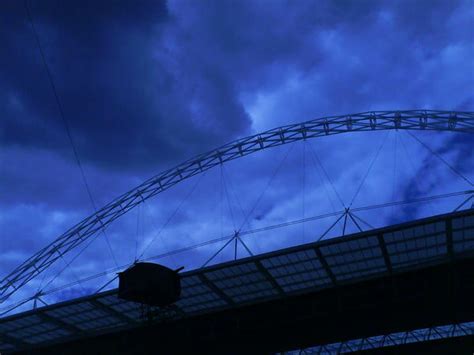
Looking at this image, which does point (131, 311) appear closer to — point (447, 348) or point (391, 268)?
point (391, 268)

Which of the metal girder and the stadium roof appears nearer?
the stadium roof

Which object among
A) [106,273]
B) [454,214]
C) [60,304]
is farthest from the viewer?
[106,273]

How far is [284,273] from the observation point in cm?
3400

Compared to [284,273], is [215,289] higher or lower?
lower

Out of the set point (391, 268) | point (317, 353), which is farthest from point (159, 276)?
point (317, 353)

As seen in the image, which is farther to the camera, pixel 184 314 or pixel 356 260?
pixel 184 314

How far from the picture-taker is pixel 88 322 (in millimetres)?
39250

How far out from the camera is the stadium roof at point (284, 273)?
3102cm

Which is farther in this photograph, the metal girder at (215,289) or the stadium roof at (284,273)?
the metal girder at (215,289)

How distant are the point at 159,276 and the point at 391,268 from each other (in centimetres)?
1502

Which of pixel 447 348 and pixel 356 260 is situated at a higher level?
pixel 356 260

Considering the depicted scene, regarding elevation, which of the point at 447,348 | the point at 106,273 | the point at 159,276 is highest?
the point at 106,273

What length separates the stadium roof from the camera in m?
31.0

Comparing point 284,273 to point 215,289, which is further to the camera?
point 215,289
